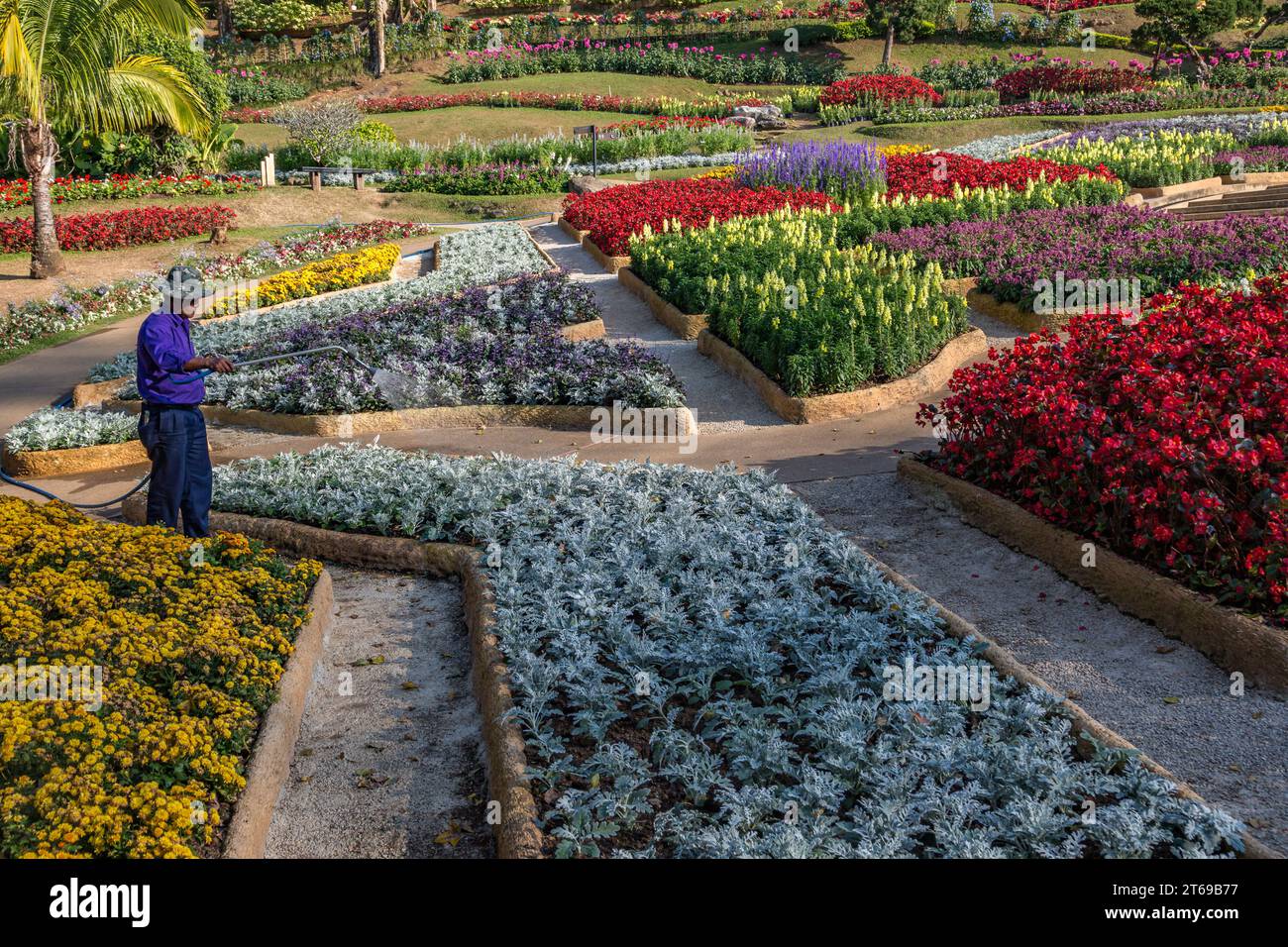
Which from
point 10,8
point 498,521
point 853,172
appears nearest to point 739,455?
point 498,521

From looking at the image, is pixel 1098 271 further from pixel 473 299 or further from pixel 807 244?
pixel 473 299

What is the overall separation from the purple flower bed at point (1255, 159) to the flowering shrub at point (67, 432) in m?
18.2

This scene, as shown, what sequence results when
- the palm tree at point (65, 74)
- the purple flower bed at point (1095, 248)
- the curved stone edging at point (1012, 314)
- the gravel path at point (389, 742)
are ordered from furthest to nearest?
the palm tree at point (65, 74), the purple flower bed at point (1095, 248), the curved stone edging at point (1012, 314), the gravel path at point (389, 742)

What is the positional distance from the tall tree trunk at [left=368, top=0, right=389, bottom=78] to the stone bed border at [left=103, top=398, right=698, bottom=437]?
1359 inches

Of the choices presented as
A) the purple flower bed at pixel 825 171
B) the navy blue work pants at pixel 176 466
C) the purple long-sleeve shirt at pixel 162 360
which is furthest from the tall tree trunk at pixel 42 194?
the navy blue work pants at pixel 176 466

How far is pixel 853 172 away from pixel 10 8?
1281cm

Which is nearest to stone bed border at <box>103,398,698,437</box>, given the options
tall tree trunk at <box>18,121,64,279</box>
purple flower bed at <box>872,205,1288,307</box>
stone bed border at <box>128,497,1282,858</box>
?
stone bed border at <box>128,497,1282,858</box>

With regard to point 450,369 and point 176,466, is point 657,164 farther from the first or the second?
point 176,466

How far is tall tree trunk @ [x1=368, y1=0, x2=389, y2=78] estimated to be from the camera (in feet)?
134

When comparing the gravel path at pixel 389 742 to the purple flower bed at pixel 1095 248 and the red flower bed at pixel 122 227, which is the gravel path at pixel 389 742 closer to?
the purple flower bed at pixel 1095 248

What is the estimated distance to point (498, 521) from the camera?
7129mm

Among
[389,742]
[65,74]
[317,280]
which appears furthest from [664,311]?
[65,74]

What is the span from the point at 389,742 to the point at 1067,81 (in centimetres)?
3562

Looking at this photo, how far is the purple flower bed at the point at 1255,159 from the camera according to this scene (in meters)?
19.6
